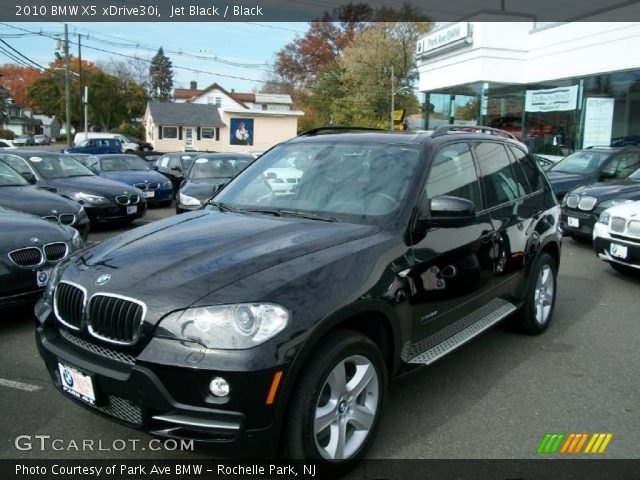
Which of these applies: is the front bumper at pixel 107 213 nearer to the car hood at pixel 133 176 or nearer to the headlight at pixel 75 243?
the car hood at pixel 133 176

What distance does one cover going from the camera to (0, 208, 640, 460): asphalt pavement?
3.13 metres

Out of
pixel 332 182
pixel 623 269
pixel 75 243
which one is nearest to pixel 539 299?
pixel 332 182

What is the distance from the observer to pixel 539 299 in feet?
16.3

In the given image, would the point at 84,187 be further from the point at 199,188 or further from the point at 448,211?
the point at 448,211

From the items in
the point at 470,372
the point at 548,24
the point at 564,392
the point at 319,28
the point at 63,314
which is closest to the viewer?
the point at 63,314

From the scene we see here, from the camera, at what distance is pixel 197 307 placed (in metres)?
2.51

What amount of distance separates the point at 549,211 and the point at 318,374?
352cm

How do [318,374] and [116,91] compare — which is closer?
[318,374]

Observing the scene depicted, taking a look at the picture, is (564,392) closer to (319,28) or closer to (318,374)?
(318,374)

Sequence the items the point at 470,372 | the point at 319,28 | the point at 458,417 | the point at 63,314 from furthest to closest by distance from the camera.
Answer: the point at 319,28
the point at 470,372
the point at 458,417
the point at 63,314

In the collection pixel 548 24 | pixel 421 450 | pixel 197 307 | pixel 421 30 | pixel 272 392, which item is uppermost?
pixel 421 30

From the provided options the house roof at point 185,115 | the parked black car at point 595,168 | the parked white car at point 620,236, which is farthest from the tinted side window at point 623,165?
the house roof at point 185,115

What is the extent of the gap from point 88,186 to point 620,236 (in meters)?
9.06

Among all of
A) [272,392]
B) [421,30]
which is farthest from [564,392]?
[421,30]
